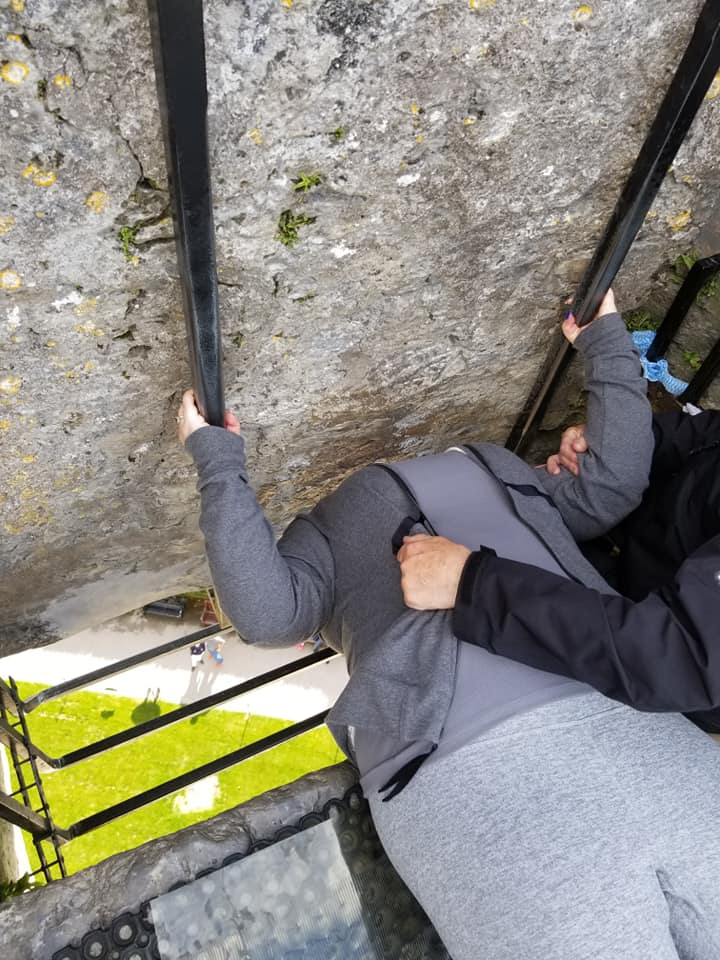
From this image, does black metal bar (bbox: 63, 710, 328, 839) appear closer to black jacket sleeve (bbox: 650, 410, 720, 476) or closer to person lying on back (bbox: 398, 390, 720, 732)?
person lying on back (bbox: 398, 390, 720, 732)

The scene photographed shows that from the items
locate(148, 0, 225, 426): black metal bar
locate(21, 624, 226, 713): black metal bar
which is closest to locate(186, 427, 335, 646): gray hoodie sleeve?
locate(148, 0, 225, 426): black metal bar

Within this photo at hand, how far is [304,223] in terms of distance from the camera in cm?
138

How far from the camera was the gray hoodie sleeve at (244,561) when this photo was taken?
1.37 metres

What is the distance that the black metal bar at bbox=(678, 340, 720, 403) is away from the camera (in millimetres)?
1956

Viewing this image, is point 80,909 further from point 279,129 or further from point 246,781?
point 246,781

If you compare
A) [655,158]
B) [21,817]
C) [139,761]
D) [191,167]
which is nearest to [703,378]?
[655,158]

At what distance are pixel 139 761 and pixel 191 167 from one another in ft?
16.4

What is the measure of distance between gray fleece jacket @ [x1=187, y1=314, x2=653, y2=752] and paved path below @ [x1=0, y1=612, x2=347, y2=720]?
428cm

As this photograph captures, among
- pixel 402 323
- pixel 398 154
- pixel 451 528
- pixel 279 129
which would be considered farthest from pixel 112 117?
pixel 451 528

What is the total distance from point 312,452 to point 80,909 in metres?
1.18

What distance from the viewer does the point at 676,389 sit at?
2.09 metres

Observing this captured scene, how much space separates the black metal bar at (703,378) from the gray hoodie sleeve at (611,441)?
34 centimetres

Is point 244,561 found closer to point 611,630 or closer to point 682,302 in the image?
point 611,630

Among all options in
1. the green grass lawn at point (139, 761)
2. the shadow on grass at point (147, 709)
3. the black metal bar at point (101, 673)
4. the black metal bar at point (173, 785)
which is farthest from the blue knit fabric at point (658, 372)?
the shadow on grass at point (147, 709)
